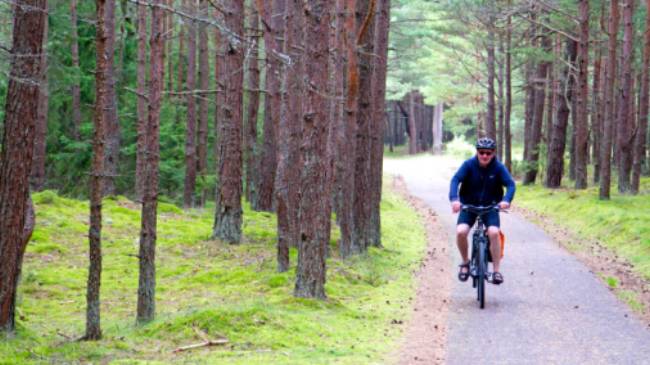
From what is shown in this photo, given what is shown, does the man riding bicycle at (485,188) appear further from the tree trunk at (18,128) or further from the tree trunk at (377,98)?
the tree trunk at (18,128)

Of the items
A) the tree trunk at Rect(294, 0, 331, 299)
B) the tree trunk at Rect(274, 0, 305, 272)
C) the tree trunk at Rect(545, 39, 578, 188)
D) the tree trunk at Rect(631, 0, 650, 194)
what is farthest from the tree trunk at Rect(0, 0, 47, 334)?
the tree trunk at Rect(545, 39, 578, 188)

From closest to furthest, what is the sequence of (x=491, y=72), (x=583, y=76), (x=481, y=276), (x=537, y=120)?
(x=481, y=276) → (x=583, y=76) → (x=537, y=120) → (x=491, y=72)

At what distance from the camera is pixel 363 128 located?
1606cm

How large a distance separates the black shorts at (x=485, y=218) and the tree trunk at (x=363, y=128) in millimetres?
4468

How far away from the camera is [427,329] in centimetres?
983

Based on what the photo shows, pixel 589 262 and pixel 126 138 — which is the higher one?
pixel 126 138

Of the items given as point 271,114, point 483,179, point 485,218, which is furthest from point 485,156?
A: point 271,114

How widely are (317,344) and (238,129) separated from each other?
8302 mm

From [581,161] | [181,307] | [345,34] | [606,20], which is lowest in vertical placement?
[181,307]

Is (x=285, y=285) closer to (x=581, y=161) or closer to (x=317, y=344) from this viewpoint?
(x=317, y=344)

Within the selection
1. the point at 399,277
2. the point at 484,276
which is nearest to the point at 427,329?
the point at 484,276

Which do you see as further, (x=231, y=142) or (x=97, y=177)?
(x=231, y=142)

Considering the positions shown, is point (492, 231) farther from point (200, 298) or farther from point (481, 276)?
point (200, 298)

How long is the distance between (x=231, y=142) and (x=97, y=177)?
311 inches
